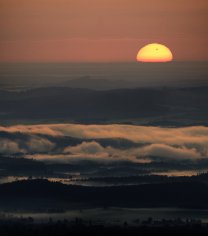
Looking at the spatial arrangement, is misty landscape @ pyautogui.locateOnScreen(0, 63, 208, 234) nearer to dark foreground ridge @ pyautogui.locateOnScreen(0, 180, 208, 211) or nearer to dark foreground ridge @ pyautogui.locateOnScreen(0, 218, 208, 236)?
dark foreground ridge @ pyautogui.locateOnScreen(0, 180, 208, 211)

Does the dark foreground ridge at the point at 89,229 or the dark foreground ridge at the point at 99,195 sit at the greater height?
the dark foreground ridge at the point at 99,195

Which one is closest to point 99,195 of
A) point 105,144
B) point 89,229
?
point 105,144

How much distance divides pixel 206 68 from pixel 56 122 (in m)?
1.68

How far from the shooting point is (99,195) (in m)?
8.55

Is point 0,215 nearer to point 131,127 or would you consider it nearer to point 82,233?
point 82,233

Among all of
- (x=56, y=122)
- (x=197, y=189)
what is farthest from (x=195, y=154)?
(x=56, y=122)

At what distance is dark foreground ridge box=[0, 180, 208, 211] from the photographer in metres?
8.41

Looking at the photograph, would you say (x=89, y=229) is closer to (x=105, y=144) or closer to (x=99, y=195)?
(x=99, y=195)

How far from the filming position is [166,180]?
Result: 28.4ft

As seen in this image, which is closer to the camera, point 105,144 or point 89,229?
point 89,229

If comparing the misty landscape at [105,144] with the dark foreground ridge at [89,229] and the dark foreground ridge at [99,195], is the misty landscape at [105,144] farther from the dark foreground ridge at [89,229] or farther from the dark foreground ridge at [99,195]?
the dark foreground ridge at [89,229]

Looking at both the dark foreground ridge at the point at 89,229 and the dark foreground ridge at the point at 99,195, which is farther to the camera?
the dark foreground ridge at the point at 99,195

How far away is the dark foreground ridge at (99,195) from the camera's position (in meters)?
8.41

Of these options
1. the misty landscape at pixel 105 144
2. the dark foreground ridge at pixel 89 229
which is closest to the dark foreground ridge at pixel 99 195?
the misty landscape at pixel 105 144
